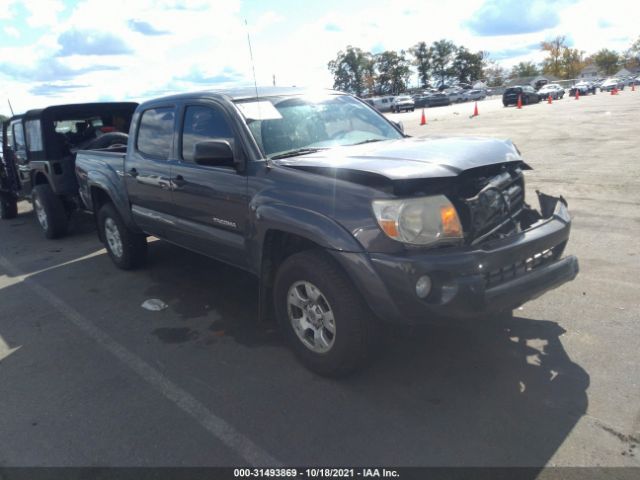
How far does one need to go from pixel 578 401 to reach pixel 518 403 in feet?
1.12

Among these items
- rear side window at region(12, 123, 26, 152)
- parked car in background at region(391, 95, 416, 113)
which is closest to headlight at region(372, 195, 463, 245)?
rear side window at region(12, 123, 26, 152)

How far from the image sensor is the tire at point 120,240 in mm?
6023

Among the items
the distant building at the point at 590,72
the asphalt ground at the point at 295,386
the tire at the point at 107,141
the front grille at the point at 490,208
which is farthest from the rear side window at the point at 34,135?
the distant building at the point at 590,72

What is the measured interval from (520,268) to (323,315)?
1.26 m

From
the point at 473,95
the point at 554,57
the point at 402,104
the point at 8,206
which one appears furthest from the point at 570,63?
the point at 8,206

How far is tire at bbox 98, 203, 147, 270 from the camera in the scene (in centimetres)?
602

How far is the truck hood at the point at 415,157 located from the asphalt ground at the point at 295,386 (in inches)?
53.2

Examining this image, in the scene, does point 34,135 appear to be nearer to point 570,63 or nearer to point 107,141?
point 107,141

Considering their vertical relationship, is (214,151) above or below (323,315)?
above

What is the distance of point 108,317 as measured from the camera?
195 inches

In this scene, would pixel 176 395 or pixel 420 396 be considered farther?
pixel 176 395

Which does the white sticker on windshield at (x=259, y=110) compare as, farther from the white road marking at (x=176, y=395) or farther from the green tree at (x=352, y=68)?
the green tree at (x=352, y=68)

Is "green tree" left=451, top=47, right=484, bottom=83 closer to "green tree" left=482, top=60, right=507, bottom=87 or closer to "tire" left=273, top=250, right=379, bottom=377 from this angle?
"green tree" left=482, top=60, right=507, bottom=87

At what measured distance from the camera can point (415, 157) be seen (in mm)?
3416
